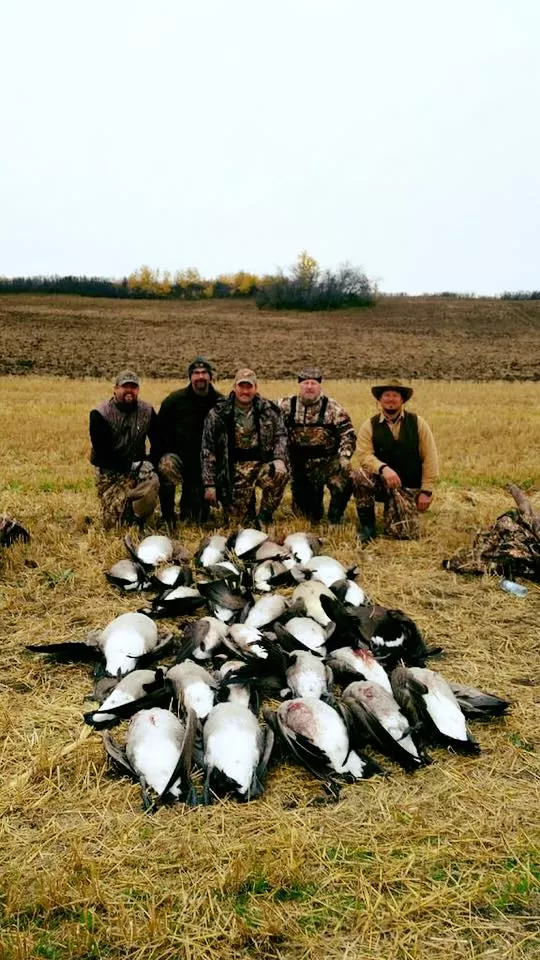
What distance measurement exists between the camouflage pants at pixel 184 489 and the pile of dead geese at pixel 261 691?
190cm

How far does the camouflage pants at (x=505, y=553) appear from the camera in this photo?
576 cm

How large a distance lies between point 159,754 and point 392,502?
4.02 metres

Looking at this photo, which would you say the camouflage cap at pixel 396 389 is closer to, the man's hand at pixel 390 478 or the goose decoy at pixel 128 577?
the man's hand at pixel 390 478

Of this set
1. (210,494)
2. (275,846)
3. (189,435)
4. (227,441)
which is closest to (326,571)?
(210,494)

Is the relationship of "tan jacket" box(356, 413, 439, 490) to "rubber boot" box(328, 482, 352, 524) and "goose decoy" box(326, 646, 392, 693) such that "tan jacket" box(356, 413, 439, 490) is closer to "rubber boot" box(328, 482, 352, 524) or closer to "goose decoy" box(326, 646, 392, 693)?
"rubber boot" box(328, 482, 352, 524)

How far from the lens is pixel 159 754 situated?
3.24 m

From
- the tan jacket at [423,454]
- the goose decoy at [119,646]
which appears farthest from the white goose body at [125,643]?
the tan jacket at [423,454]

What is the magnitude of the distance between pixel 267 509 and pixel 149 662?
303cm

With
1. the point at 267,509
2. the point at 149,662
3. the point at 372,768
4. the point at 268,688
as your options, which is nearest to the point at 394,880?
the point at 372,768

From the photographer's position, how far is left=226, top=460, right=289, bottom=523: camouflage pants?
693 centimetres

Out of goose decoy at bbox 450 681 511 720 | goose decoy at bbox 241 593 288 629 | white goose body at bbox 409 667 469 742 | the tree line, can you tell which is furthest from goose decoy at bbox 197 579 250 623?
the tree line

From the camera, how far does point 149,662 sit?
423cm

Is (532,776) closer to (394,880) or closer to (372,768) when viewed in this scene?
(372,768)

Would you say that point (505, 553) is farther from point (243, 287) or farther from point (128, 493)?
point (243, 287)
